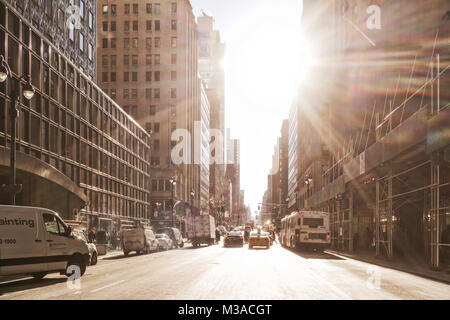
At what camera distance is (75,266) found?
18375 millimetres

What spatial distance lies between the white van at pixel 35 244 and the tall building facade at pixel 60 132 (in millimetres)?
9126

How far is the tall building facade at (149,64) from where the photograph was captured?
3903 inches

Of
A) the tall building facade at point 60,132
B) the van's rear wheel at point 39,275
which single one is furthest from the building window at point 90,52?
the van's rear wheel at point 39,275

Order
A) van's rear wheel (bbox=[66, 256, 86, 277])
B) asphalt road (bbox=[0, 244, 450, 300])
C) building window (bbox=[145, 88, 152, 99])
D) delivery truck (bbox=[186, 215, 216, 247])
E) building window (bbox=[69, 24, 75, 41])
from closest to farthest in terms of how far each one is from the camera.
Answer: asphalt road (bbox=[0, 244, 450, 300]) < van's rear wheel (bbox=[66, 256, 86, 277]) < building window (bbox=[69, 24, 75, 41]) < delivery truck (bbox=[186, 215, 216, 247]) < building window (bbox=[145, 88, 152, 99])

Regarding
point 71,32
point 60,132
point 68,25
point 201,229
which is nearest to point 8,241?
point 60,132

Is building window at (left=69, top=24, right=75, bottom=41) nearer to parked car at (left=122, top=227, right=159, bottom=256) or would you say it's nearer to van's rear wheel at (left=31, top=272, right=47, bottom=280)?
parked car at (left=122, top=227, right=159, bottom=256)

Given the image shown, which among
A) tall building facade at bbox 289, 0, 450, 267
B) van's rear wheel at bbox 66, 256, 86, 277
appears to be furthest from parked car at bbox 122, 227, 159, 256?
van's rear wheel at bbox 66, 256, 86, 277

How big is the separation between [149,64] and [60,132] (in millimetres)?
58823

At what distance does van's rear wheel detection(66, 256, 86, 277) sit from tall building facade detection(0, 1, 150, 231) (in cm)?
957

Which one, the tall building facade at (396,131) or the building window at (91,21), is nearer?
the tall building facade at (396,131)

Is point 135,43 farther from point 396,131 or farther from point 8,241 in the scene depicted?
point 8,241

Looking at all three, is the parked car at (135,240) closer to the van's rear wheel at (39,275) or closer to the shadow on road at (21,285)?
the shadow on road at (21,285)

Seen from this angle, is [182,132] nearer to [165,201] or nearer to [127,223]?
[165,201]

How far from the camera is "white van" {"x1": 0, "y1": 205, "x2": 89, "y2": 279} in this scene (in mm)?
15398
